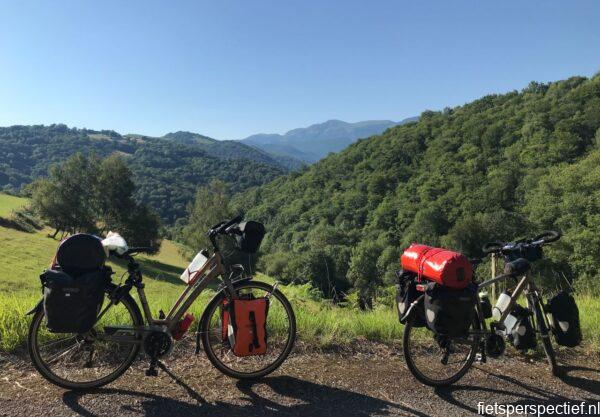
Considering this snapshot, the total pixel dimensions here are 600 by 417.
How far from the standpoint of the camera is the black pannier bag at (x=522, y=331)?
3.98m

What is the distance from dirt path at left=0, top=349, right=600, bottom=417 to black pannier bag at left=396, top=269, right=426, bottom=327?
1.76ft

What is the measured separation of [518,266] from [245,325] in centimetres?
253

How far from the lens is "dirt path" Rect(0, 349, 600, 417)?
3.06 metres

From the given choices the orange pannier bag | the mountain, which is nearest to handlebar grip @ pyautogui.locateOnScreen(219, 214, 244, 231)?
the orange pannier bag

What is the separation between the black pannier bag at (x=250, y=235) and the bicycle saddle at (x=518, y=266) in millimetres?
2317

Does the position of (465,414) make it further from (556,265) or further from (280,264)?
(280,264)

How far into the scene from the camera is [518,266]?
398cm

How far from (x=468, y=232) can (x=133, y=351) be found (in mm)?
55994

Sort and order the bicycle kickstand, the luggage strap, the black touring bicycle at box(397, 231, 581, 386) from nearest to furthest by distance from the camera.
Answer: the bicycle kickstand, the black touring bicycle at box(397, 231, 581, 386), the luggage strap

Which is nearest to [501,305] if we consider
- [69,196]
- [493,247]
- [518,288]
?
[518,288]

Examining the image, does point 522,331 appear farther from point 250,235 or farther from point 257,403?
point 250,235

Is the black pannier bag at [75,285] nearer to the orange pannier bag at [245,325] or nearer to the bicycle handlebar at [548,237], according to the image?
the orange pannier bag at [245,325]

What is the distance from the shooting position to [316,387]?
350 cm

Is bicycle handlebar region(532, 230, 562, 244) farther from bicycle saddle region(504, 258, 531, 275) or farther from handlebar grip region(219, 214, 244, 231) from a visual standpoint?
handlebar grip region(219, 214, 244, 231)
